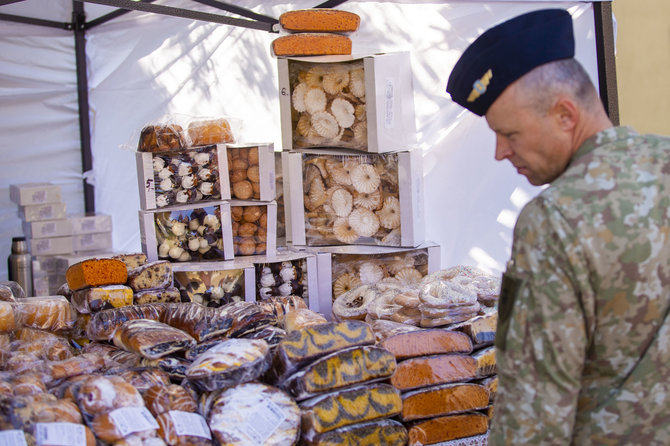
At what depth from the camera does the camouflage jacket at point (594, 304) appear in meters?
1.08

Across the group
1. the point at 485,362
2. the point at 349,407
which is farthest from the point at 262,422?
the point at 485,362

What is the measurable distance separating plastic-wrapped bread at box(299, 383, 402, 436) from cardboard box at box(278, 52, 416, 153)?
5.14ft

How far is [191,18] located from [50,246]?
210 centimetres

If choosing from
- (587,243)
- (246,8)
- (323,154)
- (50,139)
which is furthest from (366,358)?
(50,139)

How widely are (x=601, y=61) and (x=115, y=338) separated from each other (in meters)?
2.91

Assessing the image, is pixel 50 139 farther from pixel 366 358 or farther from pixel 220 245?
pixel 366 358

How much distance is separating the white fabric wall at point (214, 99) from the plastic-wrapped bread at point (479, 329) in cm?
124

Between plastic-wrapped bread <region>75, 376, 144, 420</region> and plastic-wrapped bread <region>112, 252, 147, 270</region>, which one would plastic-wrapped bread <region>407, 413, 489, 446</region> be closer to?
plastic-wrapped bread <region>75, 376, 144, 420</region>

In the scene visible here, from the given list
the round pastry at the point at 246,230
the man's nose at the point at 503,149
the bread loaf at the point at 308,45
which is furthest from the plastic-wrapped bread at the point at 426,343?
A: the bread loaf at the point at 308,45

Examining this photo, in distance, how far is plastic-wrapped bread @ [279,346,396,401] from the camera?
1.87m

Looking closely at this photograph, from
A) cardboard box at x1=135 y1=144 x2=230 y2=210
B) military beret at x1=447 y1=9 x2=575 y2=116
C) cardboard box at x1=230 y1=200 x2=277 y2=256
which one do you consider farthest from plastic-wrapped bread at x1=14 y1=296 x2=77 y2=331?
military beret at x1=447 y1=9 x2=575 y2=116

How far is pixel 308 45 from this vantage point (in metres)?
3.34

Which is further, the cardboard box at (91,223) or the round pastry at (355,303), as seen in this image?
the cardboard box at (91,223)

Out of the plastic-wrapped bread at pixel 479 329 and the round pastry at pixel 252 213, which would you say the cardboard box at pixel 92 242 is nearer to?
the round pastry at pixel 252 213
